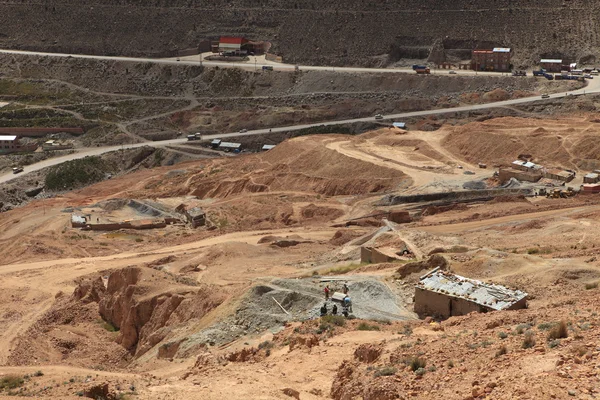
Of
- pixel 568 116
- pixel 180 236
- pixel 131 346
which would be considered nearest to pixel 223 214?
pixel 180 236

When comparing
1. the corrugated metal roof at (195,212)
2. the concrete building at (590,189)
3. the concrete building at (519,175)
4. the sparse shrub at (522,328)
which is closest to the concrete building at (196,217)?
the corrugated metal roof at (195,212)

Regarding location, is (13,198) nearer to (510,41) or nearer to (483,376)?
(510,41)

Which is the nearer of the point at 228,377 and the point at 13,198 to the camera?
the point at 228,377

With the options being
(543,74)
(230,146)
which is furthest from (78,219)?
(543,74)

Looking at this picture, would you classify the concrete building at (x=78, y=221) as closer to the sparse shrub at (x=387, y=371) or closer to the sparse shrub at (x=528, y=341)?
the sparse shrub at (x=387, y=371)

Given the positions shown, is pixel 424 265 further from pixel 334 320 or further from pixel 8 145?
pixel 8 145

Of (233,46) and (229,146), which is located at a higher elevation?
(233,46)

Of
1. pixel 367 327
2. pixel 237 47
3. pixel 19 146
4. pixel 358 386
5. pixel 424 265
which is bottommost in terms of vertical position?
pixel 19 146

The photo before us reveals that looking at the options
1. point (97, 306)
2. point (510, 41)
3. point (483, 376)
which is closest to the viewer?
point (483, 376)
